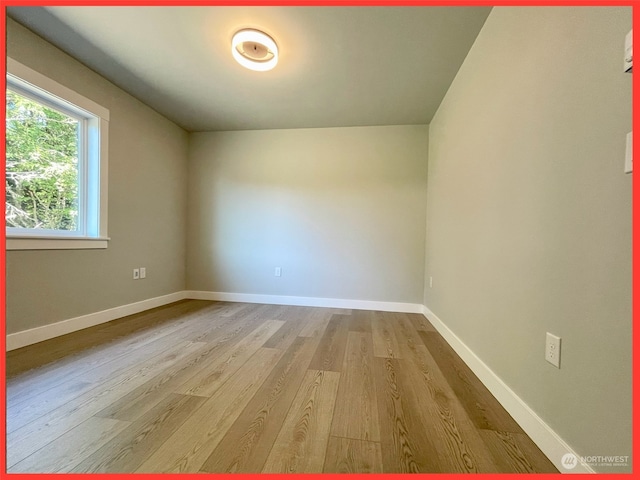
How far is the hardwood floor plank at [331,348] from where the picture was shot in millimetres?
1670

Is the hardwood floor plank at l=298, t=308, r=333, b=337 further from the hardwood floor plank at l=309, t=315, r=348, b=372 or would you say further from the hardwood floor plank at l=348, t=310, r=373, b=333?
the hardwood floor plank at l=348, t=310, r=373, b=333

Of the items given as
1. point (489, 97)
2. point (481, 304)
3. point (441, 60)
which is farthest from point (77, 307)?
point (441, 60)

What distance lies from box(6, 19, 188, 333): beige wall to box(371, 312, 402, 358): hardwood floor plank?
8.47 ft

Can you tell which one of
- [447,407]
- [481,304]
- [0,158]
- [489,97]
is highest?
[489,97]

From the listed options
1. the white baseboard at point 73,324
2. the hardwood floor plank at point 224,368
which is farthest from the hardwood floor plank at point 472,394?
the white baseboard at point 73,324

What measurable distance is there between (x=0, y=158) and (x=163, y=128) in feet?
6.69

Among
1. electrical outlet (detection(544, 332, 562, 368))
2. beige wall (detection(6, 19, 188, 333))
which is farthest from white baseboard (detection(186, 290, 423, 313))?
electrical outlet (detection(544, 332, 562, 368))

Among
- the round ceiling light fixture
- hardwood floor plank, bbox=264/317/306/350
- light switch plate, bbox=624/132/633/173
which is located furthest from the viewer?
hardwood floor plank, bbox=264/317/306/350

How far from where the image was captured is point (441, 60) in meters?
2.00

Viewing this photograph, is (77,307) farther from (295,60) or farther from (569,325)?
(569,325)

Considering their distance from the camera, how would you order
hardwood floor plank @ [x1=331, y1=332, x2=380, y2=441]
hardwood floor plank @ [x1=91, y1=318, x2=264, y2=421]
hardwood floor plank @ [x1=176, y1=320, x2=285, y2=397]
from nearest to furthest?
hardwood floor plank @ [x1=331, y1=332, x2=380, y2=441], hardwood floor plank @ [x1=91, y1=318, x2=264, y2=421], hardwood floor plank @ [x1=176, y1=320, x2=285, y2=397]

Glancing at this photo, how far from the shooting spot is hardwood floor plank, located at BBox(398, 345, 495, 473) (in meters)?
0.92

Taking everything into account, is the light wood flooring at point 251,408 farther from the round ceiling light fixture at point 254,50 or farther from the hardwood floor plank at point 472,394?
the round ceiling light fixture at point 254,50

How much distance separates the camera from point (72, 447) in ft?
3.14
